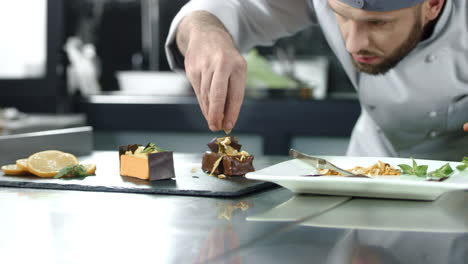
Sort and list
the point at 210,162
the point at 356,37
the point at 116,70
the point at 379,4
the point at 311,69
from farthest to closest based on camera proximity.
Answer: the point at 116,70 → the point at 311,69 → the point at 356,37 → the point at 379,4 → the point at 210,162

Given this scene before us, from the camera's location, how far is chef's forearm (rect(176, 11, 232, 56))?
1732mm

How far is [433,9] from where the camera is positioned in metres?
1.88

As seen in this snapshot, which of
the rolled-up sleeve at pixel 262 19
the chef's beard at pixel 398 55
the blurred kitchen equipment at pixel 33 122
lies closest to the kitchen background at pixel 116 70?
the blurred kitchen equipment at pixel 33 122

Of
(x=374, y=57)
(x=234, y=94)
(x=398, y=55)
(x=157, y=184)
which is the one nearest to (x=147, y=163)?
(x=157, y=184)

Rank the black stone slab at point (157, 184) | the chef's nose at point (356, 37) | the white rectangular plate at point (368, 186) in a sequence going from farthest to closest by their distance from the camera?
the chef's nose at point (356, 37), the black stone slab at point (157, 184), the white rectangular plate at point (368, 186)

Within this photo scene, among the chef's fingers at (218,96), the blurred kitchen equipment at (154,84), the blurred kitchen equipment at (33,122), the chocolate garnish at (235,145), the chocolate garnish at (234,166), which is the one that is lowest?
the blurred kitchen equipment at (33,122)

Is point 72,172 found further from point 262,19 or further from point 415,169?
point 262,19

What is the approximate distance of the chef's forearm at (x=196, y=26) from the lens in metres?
1.73

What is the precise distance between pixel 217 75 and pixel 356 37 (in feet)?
1.71

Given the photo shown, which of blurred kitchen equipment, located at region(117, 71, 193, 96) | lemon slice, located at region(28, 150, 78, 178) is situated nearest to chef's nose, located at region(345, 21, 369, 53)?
lemon slice, located at region(28, 150, 78, 178)

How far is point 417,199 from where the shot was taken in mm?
1088

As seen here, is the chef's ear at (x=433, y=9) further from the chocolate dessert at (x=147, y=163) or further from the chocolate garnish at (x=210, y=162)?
the chocolate dessert at (x=147, y=163)

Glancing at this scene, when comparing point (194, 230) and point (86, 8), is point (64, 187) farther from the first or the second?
point (86, 8)

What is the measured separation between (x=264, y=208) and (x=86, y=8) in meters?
4.49
